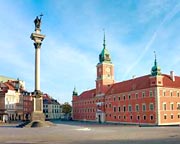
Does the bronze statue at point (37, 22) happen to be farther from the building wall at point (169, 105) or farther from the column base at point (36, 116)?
the building wall at point (169, 105)

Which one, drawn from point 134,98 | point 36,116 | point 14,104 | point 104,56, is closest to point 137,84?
point 134,98

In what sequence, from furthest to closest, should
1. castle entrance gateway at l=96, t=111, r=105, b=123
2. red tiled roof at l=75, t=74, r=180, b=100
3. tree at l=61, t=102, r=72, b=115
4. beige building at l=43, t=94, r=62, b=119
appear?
beige building at l=43, t=94, r=62, b=119 < tree at l=61, t=102, r=72, b=115 < castle entrance gateway at l=96, t=111, r=105, b=123 < red tiled roof at l=75, t=74, r=180, b=100

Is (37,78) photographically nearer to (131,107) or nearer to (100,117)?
(131,107)

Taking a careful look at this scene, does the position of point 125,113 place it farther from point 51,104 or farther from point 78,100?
point 51,104

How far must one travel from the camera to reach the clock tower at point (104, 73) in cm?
9794

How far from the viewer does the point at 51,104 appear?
486ft

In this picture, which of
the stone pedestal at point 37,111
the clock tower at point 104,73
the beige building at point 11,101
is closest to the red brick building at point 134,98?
the clock tower at point 104,73

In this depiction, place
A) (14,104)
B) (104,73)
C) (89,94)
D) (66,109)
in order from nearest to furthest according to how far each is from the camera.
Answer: (104,73), (14,104), (89,94), (66,109)

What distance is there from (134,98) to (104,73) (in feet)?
69.6

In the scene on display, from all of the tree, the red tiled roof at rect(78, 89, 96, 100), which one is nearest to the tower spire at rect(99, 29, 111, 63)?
the red tiled roof at rect(78, 89, 96, 100)

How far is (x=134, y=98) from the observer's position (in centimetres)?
7938

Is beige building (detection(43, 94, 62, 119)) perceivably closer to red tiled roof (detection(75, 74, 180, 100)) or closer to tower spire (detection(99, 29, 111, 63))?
tower spire (detection(99, 29, 111, 63))

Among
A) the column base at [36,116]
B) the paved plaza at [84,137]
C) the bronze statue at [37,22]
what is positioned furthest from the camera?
the bronze statue at [37,22]

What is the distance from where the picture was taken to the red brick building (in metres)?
71.3
